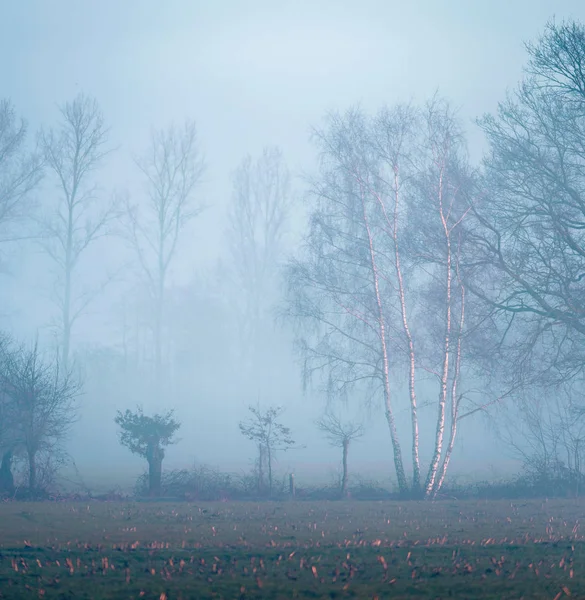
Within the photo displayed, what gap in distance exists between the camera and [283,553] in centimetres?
930

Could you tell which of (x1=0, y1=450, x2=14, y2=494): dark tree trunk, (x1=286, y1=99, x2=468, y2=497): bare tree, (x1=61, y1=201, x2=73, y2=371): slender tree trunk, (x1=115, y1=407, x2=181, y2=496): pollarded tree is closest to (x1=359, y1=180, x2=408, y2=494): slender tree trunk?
(x1=286, y1=99, x2=468, y2=497): bare tree

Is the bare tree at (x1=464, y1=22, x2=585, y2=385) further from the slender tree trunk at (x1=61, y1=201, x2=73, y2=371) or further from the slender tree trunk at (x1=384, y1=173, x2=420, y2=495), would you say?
the slender tree trunk at (x1=61, y1=201, x2=73, y2=371)

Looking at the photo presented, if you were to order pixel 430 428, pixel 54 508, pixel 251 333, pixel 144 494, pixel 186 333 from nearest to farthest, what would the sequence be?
pixel 54 508
pixel 144 494
pixel 430 428
pixel 251 333
pixel 186 333

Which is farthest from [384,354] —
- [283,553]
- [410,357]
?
[283,553]

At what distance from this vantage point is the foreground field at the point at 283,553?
721 centimetres

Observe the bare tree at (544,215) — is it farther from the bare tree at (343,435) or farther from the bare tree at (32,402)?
the bare tree at (32,402)

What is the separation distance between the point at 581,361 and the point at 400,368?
25.2 feet

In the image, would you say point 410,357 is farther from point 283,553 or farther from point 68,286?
point 68,286

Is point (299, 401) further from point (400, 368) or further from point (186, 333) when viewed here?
point (400, 368)

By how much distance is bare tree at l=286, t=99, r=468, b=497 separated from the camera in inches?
833

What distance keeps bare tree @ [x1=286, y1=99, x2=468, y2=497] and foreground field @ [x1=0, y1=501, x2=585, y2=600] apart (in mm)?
7270

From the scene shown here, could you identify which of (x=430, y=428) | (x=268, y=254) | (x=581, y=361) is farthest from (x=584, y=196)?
(x=268, y=254)

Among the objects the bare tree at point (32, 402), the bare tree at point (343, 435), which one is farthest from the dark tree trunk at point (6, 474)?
the bare tree at point (343, 435)

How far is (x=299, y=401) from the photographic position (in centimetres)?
5747
